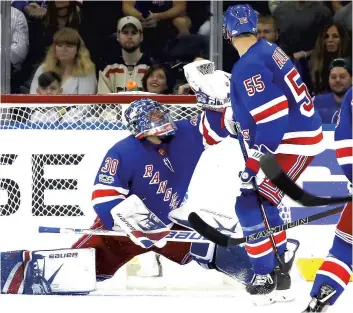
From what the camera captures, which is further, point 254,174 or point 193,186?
point 193,186

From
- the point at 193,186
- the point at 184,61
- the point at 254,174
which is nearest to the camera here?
the point at 254,174

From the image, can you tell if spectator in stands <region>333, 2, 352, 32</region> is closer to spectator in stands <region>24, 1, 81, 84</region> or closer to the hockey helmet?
spectator in stands <region>24, 1, 81, 84</region>

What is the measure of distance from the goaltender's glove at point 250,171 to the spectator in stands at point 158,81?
1715mm

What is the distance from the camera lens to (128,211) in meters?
4.27

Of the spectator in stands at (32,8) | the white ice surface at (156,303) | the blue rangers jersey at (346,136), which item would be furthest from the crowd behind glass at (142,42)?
the blue rangers jersey at (346,136)

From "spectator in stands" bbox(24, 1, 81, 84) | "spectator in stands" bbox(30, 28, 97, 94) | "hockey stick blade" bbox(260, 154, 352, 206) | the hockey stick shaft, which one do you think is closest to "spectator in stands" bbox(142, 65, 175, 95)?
"spectator in stands" bbox(30, 28, 97, 94)

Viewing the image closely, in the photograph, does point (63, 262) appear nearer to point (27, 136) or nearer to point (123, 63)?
point (27, 136)

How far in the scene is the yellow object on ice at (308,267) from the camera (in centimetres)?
474

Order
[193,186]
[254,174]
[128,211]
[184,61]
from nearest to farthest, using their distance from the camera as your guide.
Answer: [254,174] < [128,211] < [193,186] < [184,61]

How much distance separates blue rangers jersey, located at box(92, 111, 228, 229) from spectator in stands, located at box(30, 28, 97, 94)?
130cm

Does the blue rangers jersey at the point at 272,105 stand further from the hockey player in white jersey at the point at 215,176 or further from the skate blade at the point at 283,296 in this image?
the skate blade at the point at 283,296

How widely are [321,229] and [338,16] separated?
5.18 feet

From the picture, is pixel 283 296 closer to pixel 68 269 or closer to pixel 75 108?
pixel 68 269

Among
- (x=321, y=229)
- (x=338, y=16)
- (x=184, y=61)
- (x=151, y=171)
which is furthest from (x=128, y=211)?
(x=338, y=16)
